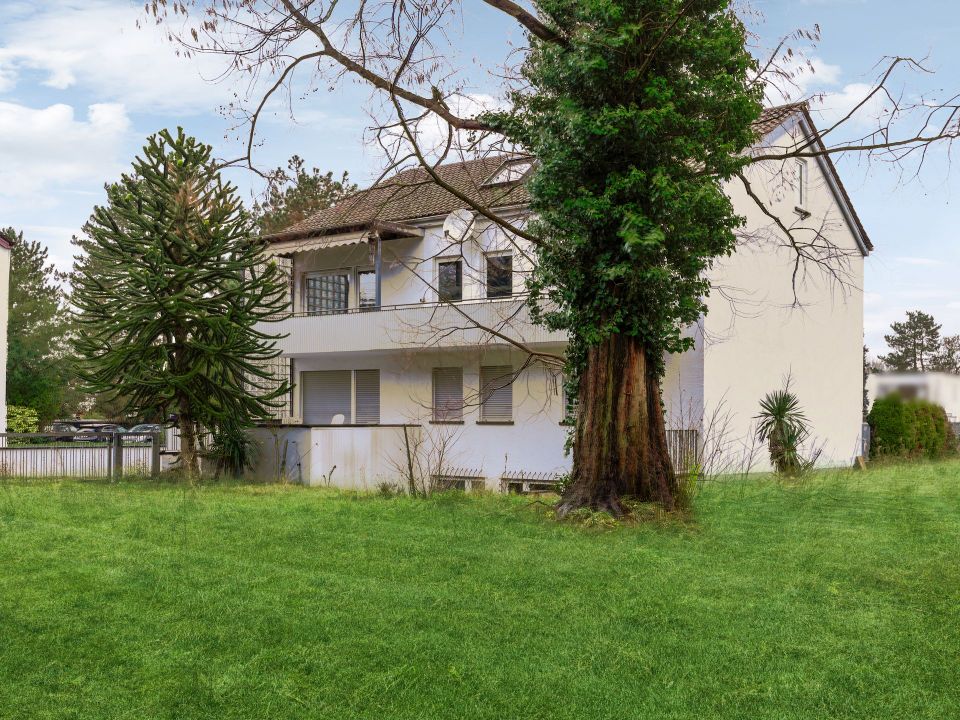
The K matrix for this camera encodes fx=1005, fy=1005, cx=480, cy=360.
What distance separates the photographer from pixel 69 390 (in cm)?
7369

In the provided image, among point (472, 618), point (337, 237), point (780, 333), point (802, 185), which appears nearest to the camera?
point (472, 618)

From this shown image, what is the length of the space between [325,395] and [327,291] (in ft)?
10.9

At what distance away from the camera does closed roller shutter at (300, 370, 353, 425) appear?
101 ft

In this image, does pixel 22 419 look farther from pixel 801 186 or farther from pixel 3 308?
pixel 801 186

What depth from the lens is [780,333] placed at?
27703 mm

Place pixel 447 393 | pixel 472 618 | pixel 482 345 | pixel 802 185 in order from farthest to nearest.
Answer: pixel 802 185 < pixel 447 393 < pixel 482 345 < pixel 472 618

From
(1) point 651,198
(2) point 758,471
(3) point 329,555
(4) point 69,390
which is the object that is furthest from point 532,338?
(4) point 69,390

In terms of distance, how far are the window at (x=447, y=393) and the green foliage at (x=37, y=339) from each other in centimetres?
3615

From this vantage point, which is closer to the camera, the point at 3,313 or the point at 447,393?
the point at 447,393

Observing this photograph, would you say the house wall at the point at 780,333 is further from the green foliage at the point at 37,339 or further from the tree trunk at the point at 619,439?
the green foliage at the point at 37,339

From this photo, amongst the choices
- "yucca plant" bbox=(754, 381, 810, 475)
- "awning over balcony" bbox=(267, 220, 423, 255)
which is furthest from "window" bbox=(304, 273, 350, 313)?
"yucca plant" bbox=(754, 381, 810, 475)

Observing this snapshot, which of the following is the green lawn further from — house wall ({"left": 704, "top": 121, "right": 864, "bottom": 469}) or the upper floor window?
the upper floor window

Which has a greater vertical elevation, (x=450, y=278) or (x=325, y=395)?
(x=450, y=278)

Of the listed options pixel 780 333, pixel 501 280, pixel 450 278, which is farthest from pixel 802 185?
pixel 450 278
